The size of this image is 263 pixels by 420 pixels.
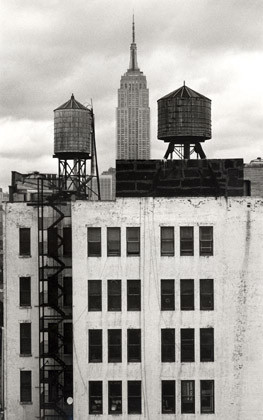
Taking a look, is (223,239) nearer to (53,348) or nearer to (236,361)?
(236,361)

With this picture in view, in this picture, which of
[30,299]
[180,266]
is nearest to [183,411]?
[180,266]

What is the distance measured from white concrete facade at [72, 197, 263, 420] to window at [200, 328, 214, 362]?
0.90ft

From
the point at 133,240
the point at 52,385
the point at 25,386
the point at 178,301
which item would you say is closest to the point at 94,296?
the point at 133,240

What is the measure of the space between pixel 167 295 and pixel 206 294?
2433mm

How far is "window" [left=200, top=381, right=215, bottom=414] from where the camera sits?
42844 mm

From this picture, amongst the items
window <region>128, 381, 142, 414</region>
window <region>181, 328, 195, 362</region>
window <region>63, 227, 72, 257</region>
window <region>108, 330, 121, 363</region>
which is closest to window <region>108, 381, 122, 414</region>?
window <region>128, 381, 142, 414</region>

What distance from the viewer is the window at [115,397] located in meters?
42.7

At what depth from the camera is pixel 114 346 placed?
4281cm

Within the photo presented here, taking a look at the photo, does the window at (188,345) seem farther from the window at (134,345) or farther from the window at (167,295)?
the window at (134,345)

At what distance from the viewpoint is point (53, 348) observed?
45.9 meters

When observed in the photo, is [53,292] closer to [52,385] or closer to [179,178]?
[52,385]

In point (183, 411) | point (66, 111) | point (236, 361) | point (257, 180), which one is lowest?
point (183, 411)

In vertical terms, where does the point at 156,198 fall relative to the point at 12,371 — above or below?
above

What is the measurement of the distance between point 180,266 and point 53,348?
1046 centimetres
